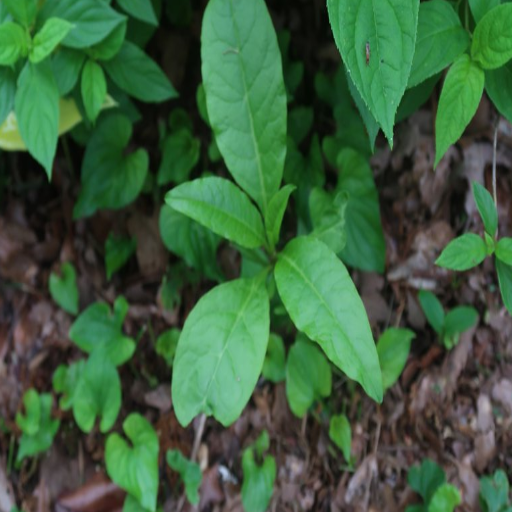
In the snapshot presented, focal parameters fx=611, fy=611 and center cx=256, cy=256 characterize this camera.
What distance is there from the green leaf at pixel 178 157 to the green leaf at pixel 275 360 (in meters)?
0.59

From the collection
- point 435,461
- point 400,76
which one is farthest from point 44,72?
point 435,461

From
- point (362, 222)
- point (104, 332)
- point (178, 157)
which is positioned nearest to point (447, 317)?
→ point (362, 222)

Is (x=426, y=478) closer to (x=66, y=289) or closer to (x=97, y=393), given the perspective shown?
(x=97, y=393)

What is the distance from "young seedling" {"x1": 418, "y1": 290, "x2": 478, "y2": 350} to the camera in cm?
180

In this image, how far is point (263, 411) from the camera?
1.95 metres

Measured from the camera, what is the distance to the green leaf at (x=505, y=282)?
4.33ft

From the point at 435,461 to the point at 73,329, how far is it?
1184mm

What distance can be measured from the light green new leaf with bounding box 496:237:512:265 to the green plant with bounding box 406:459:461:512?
681 millimetres

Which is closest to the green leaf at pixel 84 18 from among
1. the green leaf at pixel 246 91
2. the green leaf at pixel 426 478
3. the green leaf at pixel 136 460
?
the green leaf at pixel 246 91

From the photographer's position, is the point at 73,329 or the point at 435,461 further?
the point at 73,329

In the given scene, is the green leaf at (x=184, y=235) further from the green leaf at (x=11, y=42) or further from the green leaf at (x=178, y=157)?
the green leaf at (x=11, y=42)

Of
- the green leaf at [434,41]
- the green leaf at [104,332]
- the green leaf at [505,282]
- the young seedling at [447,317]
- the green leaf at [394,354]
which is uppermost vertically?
the green leaf at [434,41]

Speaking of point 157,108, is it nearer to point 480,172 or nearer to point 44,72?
point 44,72

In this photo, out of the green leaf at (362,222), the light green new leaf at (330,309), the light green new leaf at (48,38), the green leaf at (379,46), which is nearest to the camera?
the green leaf at (379,46)
